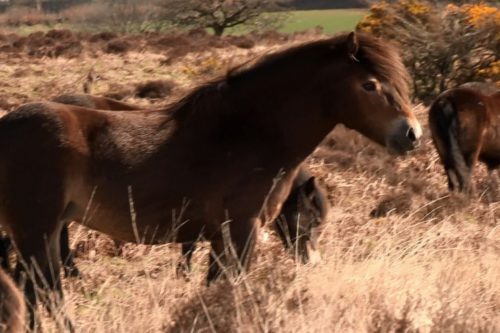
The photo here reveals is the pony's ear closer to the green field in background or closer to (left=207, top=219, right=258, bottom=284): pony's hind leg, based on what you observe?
(left=207, top=219, right=258, bottom=284): pony's hind leg

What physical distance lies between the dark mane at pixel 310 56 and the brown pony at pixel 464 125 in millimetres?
6153

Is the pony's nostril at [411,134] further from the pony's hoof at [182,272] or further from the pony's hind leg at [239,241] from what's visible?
the pony's hoof at [182,272]

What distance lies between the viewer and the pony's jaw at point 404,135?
5965mm

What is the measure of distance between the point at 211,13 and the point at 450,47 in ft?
99.4

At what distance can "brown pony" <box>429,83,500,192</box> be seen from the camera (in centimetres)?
1223

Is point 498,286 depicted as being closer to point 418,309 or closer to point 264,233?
point 418,309

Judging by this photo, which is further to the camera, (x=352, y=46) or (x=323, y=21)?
(x=323, y=21)

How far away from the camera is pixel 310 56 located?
611 cm

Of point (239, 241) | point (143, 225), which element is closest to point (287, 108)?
point (239, 241)

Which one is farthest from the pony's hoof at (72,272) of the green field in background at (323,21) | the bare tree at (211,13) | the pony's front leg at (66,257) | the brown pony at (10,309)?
the green field in background at (323,21)

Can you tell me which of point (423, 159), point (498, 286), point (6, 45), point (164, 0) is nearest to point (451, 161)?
point (423, 159)

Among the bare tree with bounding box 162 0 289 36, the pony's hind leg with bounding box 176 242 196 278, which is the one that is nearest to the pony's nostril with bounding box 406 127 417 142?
the pony's hind leg with bounding box 176 242 196 278

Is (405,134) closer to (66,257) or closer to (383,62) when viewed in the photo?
(383,62)

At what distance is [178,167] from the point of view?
5914 millimetres
